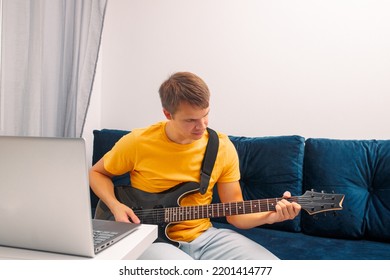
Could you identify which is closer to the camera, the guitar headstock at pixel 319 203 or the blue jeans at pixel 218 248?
the blue jeans at pixel 218 248

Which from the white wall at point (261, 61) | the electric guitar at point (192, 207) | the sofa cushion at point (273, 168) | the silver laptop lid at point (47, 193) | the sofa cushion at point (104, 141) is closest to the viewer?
the silver laptop lid at point (47, 193)

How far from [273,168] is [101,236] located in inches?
43.4

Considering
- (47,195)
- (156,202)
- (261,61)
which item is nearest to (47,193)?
(47,195)

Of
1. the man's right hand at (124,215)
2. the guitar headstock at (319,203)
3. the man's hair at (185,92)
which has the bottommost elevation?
the man's right hand at (124,215)

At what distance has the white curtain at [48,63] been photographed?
1557mm

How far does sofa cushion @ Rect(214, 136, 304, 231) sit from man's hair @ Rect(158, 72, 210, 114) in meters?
0.59

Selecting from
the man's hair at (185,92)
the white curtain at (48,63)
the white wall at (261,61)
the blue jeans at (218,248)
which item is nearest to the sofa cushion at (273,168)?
the white wall at (261,61)

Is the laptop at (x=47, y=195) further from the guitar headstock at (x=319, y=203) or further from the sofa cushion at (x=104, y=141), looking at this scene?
the sofa cushion at (x=104, y=141)

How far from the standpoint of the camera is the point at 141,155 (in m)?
1.39

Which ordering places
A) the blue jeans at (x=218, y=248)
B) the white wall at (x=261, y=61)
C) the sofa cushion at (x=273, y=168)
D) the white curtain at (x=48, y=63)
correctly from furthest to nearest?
the white wall at (x=261, y=61)
the sofa cushion at (x=273, y=168)
the white curtain at (x=48, y=63)
the blue jeans at (x=218, y=248)

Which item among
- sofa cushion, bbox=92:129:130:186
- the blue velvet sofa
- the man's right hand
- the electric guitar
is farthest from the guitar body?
sofa cushion, bbox=92:129:130:186

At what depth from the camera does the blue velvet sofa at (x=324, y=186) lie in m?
1.59

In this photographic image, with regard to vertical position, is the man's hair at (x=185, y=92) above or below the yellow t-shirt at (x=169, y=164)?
above

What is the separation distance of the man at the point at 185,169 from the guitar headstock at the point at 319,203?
0.08 m
